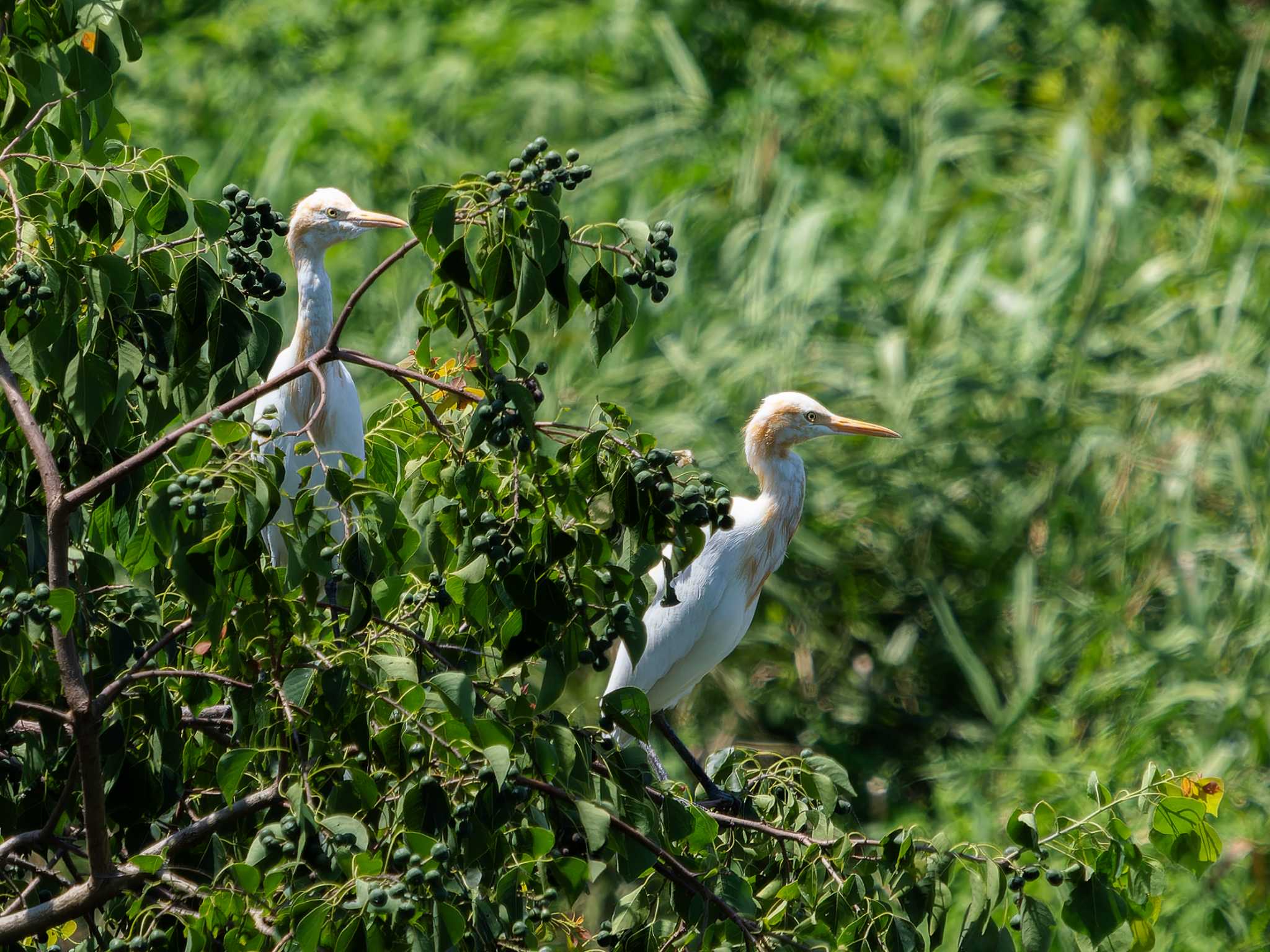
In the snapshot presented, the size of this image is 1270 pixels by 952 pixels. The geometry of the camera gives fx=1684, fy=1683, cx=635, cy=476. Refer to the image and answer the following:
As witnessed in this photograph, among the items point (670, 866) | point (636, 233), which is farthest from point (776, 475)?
point (636, 233)

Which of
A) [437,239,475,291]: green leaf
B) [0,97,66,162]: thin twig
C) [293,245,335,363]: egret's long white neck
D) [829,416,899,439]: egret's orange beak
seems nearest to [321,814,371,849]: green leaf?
[437,239,475,291]: green leaf

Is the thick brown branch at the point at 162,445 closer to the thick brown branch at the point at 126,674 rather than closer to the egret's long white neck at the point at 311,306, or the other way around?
the thick brown branch at the point at 126,674

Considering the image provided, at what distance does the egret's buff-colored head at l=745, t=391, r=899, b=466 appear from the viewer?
336 cm

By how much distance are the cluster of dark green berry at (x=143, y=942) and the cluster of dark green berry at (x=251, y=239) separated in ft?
2.34

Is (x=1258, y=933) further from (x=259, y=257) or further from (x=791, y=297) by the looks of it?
(x=259, y=257)

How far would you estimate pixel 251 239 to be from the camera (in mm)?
1911

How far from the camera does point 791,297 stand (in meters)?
5.99

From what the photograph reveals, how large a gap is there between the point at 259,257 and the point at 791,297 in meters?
4.13

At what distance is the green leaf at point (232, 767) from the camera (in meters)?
1.71

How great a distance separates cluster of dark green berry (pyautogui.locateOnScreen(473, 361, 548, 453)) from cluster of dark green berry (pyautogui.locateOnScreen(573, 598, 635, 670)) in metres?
0.19

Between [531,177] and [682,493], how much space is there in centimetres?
37

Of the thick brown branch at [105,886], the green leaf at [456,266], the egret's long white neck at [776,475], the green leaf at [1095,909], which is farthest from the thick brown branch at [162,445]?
the egret's long white neck at [776,475]

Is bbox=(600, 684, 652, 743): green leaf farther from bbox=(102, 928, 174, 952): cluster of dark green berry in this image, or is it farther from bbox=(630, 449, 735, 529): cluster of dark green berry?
bbox=(102, 928, 174, 952): cluster of dark green berry

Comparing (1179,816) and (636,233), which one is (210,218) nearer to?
(636,233)
